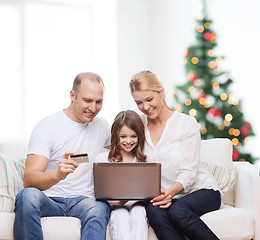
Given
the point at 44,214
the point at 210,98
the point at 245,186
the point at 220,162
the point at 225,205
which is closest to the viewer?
the point at 44,214

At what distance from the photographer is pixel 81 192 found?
7.50 ft

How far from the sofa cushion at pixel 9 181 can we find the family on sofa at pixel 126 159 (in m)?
0.18

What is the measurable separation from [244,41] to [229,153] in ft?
6.16

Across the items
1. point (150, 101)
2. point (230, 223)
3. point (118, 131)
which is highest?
point (150, 101)

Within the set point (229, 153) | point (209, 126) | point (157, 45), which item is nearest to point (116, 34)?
point (157, 45)

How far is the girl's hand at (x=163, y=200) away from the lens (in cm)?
213

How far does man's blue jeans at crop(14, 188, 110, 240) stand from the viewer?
1.96 m

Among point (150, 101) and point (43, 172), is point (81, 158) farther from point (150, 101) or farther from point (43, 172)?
point (150, 101)

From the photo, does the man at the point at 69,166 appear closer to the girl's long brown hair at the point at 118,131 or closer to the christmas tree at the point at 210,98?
the girl's long brown hair at the point at 118,131

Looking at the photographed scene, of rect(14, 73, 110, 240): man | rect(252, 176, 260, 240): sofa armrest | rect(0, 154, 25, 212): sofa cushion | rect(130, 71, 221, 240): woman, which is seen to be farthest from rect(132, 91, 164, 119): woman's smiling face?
rect(0, 154, 25, 212): sofa cushion

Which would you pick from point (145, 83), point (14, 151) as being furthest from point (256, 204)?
point (14, 151)

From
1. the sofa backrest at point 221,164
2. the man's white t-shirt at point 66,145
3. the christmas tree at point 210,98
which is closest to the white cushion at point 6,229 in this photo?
the man's white t-shirt at point 66,145

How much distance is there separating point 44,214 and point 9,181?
0.37m

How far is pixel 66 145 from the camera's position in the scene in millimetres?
2320
